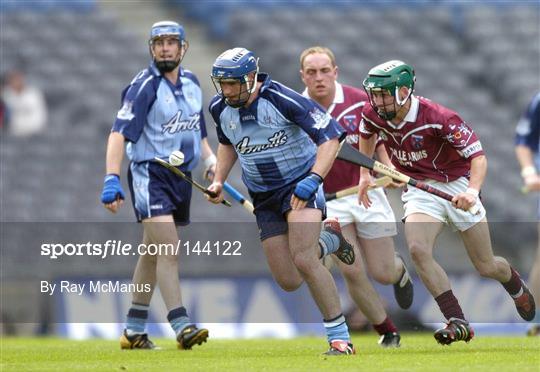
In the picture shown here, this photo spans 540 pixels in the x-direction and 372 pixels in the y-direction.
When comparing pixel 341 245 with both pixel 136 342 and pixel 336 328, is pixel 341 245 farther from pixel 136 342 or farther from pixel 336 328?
pixel 136 342

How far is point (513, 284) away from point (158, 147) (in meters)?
2.95

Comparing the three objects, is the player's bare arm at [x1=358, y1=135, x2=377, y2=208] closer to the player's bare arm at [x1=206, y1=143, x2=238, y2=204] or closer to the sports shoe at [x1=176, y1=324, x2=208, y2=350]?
the player's bare arm at [x1=206, y1=143, x2=238, y2=204]

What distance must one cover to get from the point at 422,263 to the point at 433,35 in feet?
48.0

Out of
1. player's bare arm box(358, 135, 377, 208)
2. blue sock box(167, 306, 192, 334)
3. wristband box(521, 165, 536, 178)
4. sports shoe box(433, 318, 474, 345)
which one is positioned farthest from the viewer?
wristband box(521, 165, 536, 178)

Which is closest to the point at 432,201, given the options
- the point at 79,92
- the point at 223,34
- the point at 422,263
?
the point at 422,263

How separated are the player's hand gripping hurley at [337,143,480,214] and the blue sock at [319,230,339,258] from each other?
58cm

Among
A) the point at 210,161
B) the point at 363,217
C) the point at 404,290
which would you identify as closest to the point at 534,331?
the point at 404,290

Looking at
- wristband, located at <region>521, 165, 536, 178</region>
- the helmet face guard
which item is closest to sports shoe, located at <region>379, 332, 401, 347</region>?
wristband, located at <region>521, 165, 536, 178</region>

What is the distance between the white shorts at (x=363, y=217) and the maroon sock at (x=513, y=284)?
1.12 meters

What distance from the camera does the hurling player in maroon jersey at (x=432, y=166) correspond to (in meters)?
9.67

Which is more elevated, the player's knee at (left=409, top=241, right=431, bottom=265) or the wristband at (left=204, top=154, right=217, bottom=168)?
the wristband at (left=204, top=154, right=217, bottom=168)

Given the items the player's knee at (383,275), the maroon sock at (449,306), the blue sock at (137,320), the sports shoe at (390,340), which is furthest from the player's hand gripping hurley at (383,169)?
the blue sock at (137,320)

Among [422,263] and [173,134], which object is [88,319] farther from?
[422,263]

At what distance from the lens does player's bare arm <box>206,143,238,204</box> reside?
33.2 ft
